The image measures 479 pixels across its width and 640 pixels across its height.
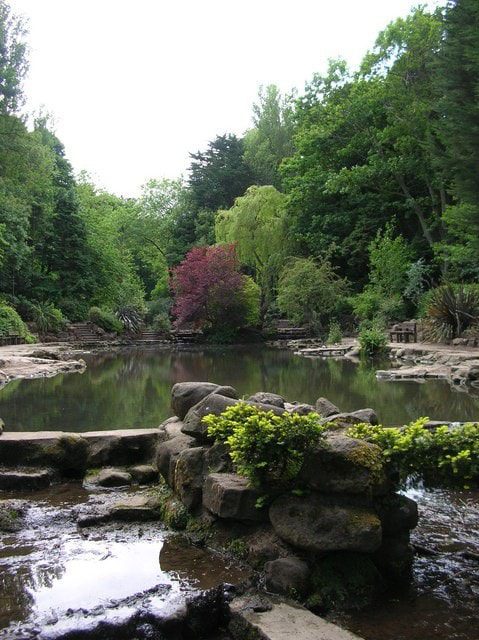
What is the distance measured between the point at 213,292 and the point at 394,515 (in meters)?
23.9

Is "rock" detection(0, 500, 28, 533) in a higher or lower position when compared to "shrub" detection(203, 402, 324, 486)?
lower

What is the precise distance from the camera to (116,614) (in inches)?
123

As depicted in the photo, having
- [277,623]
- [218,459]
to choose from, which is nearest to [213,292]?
[218,459]

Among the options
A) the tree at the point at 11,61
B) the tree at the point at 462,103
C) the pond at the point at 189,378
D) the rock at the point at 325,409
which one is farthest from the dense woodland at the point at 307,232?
the rock at the point at 325,409

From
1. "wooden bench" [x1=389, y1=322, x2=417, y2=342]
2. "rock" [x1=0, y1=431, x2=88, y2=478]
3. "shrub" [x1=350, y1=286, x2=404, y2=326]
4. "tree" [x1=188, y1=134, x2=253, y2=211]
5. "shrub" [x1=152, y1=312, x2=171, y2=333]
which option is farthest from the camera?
"tree" [x1=188, y1=134, x2=253, y2=211]

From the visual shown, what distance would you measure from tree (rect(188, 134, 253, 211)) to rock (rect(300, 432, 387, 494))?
33.9m

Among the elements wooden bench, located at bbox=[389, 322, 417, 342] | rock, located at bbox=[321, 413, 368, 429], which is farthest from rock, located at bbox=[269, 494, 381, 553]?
wooden bench, located at bbox=[389, 322, 417, 342]

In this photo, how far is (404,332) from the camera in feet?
65.7

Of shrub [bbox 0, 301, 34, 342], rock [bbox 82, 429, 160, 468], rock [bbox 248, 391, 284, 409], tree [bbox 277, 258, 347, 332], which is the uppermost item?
tree [bbox 277, 258, 347, 332]

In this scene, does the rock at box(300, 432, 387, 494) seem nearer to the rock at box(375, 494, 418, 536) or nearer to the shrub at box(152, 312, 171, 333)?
the rock at box(375, 494, 418, 536)

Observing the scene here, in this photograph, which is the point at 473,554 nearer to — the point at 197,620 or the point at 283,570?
→ the point at 283,570

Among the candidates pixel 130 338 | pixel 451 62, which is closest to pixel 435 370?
pixel 451 62

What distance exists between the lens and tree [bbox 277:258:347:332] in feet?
81.2

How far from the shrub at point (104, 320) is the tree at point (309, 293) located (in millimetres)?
8239
